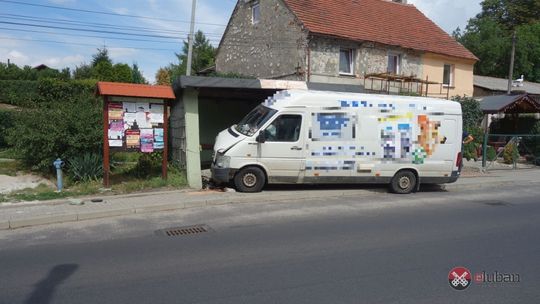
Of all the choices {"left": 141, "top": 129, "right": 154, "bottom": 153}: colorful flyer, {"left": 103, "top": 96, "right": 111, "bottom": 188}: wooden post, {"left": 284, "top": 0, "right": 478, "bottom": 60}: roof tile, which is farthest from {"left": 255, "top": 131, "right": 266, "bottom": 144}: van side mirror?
{"left": 284, "top": 0, "right": 478, "bottom": 60}: roof tile

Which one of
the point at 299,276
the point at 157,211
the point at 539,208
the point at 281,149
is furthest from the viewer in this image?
the point at 281,149

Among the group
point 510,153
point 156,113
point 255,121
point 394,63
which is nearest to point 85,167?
point 156,113

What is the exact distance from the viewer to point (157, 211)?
8.68 m

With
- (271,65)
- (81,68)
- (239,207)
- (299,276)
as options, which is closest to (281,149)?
(239,207)

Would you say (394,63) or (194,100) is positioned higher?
(394,63)

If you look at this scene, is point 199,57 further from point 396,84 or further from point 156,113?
point 156,113

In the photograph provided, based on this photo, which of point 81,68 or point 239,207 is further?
point 81,68

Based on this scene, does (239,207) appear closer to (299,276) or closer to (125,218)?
(125,218)

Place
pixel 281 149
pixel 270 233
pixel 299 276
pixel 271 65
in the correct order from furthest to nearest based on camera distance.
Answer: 1. pixel 271 65
2. pixel 281 149
3. pixel 270 233
4. pixel 299 276

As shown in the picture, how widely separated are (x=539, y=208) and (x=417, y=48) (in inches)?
608

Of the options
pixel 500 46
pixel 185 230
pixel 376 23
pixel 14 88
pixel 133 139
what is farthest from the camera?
pixel 500 46

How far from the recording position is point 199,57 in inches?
1903

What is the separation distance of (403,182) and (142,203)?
6.39 meters

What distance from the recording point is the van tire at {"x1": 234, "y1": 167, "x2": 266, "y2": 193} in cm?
1029
